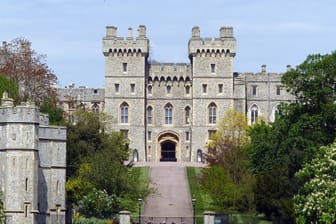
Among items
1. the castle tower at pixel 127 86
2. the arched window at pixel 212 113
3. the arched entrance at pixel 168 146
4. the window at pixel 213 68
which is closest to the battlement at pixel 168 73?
the castle tower at pixel 127 86

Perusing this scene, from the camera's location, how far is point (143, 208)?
68125 millimetres

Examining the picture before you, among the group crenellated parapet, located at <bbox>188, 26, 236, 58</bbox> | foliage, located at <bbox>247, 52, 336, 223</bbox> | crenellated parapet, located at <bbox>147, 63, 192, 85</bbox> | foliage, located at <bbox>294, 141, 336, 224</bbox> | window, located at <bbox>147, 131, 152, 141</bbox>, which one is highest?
crenellated parapet, located at <bbox>188, 26, 236, 58</bbox>

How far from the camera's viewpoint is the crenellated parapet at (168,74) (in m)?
99.6

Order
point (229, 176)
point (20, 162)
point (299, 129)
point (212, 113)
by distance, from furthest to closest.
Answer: point (212, 113) < point (229, 176) < point (299, 129) < point (20, 162)

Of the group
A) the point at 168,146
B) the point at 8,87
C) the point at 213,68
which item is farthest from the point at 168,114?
the point at 8,87

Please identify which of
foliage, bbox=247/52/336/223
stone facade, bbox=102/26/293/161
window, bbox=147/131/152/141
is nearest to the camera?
foliage, bbox=247/52/336/223

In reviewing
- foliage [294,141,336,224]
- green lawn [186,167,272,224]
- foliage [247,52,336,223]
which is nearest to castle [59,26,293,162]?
green lawn [186,167,272,224]

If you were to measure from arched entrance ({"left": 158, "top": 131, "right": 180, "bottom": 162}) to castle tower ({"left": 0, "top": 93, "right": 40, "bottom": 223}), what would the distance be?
4308 centimetres

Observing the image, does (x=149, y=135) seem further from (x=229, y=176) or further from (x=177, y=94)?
(x=229, y=176)

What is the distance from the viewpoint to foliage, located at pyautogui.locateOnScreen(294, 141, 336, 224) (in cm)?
4141

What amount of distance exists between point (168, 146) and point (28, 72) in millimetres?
22019

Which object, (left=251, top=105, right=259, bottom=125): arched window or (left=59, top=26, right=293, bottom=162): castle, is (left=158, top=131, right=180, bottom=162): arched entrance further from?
(left=251, top=105, right=259, bottom=125): arched window

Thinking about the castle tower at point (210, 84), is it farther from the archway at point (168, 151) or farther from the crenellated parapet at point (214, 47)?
the archway at point (168, 151)

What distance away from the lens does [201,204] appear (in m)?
70.1
